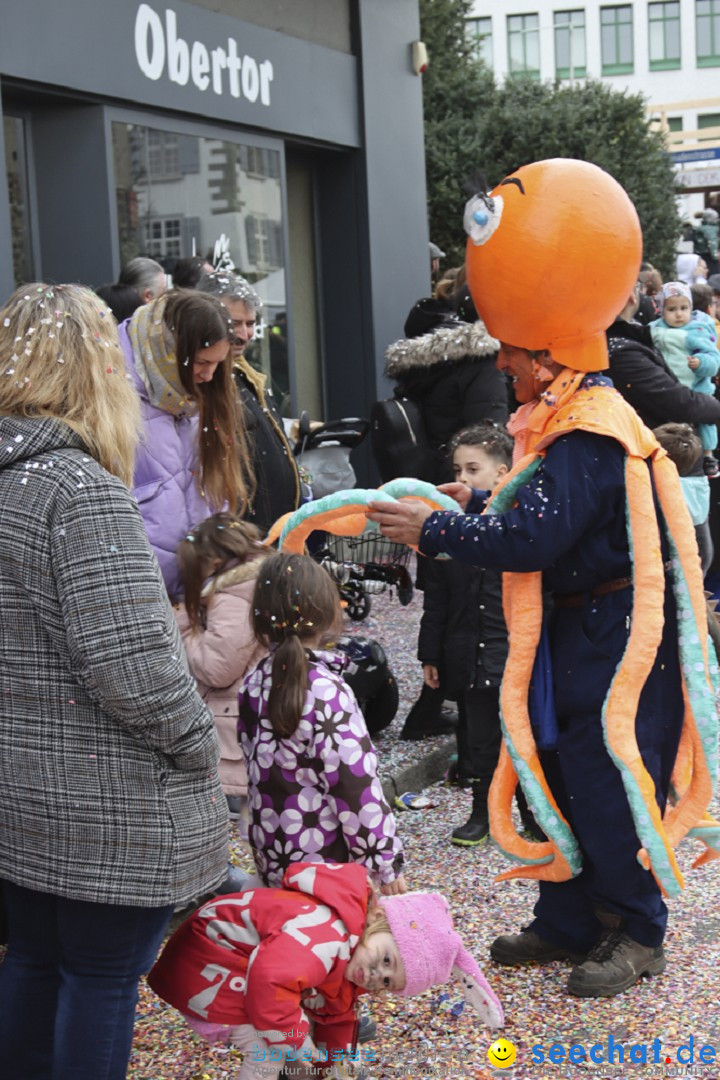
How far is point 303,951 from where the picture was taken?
2.60 meters

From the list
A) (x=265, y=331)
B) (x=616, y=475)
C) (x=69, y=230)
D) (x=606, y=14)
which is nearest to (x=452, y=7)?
(x=265, y=331)

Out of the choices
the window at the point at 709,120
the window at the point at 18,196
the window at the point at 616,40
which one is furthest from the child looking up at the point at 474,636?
the window at the point at 616,40

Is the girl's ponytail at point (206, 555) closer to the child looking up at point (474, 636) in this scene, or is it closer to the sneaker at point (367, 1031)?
the child looking up at point (474, 636)

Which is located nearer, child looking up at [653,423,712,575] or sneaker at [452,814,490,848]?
sneaker at [452,814,490,848]

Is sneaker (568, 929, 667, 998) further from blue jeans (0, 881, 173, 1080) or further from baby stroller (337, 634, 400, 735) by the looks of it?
baby stroller (337, 634, 400, 735)

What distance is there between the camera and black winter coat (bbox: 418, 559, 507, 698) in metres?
4.79

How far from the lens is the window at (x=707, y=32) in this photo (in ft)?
166

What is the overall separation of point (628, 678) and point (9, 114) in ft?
16.5

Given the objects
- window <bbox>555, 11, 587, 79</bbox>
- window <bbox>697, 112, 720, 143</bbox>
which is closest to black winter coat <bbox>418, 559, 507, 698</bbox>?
window <bbox>697, 112, 720, 143</bbox>

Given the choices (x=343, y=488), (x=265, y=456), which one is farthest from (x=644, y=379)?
(x=265, y=456)

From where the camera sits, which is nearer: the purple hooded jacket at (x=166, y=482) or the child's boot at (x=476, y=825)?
the purple hooded jacket at (x=166, y=482)

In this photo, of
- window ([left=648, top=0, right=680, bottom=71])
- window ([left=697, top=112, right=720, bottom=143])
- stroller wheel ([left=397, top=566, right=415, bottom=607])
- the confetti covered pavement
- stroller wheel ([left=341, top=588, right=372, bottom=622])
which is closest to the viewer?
the confetti covered pavement

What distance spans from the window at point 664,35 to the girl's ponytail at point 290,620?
52.6m

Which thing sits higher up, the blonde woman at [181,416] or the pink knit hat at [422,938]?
the blonde woman at [181,416]
